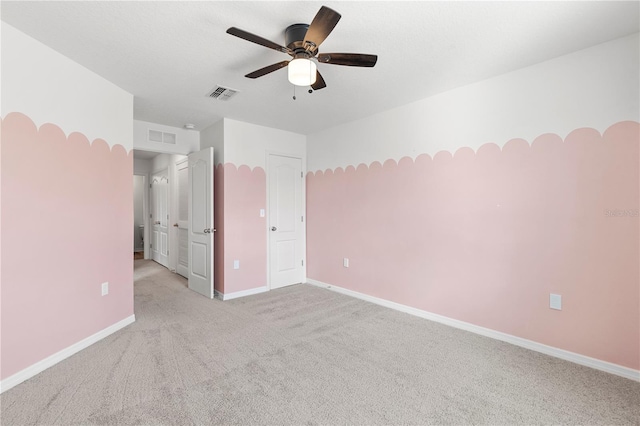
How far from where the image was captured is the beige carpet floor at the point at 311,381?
169 cm

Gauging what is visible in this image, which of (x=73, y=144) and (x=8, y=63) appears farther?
(x=73, y=144)

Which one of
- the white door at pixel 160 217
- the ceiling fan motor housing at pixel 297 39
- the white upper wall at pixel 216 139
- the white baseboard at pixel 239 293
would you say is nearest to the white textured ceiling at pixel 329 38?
the ceiling fan motor housing at pixel 297 39

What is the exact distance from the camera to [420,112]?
10.6 feet

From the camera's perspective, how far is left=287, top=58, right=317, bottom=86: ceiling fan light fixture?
1.91 meters

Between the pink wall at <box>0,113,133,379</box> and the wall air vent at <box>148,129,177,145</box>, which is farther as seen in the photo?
the wall air vent at <box>148,129,177,145</box>

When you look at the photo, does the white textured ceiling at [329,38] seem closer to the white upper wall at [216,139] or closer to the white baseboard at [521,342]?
the white upper wall at [216,139]

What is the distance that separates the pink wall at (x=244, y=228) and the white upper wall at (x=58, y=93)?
1.35 metres

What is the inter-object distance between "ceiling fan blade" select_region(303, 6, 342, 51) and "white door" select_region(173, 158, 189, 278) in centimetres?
389

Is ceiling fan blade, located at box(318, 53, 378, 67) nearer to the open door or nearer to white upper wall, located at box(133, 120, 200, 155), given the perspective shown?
white upper wall, located at box(133, 120, 200, 155)

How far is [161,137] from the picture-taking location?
408 centimetres

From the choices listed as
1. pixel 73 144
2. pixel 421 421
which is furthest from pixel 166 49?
pixel 421 421

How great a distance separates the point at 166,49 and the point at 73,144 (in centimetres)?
114

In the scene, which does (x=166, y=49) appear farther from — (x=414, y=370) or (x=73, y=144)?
(x=414, y=370)

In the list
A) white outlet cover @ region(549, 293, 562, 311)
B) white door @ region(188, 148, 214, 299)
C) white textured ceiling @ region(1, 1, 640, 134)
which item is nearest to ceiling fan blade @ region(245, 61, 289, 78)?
white textured ceiling @ region(1, 1, 640, 134)
